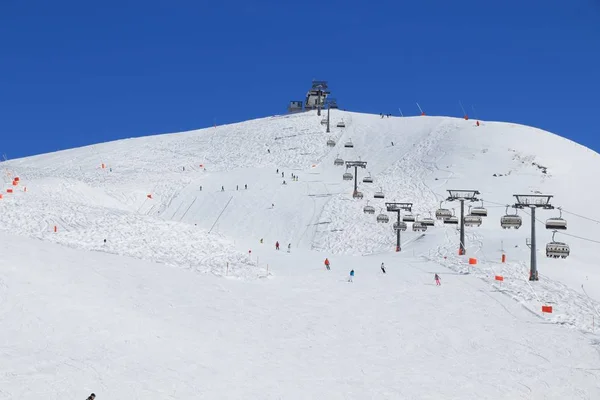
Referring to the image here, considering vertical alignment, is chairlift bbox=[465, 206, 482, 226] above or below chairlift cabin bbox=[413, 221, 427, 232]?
above

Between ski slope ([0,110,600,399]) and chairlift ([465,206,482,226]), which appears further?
chairlift ([465,206,482,226])

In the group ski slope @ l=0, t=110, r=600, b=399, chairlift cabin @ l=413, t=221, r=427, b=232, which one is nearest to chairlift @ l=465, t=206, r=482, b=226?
ski slope @ l=0, t=110, r=600, b=399

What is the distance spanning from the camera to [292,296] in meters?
31.0

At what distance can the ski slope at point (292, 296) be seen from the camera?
61.9 ft

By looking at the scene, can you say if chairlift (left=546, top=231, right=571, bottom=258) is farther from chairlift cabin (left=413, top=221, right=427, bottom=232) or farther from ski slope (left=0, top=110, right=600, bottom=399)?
chairlift cabin (left=413, top=221, right=427, bottom=232)

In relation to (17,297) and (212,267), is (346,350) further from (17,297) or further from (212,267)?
(212,267)

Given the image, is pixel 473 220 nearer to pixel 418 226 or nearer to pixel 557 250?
pixel 557 250

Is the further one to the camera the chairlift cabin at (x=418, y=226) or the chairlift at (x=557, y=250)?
the chairlift cabin at (x=418, y=226)

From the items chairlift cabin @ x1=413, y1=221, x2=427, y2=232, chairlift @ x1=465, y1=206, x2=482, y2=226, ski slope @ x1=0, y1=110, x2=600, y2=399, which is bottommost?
ski slope @ x1=0, y1=110, x2=600, y2=399

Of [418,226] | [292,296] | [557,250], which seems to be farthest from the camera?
[418,226]

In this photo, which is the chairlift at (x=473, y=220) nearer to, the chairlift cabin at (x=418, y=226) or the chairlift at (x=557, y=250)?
the chairlift at (x=557, y=250)

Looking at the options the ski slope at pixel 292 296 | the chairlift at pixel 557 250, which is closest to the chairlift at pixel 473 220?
the ski slope at pixel 292 296

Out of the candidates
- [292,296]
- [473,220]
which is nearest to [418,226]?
[473,220]

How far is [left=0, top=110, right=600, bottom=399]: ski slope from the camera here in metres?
18.9
